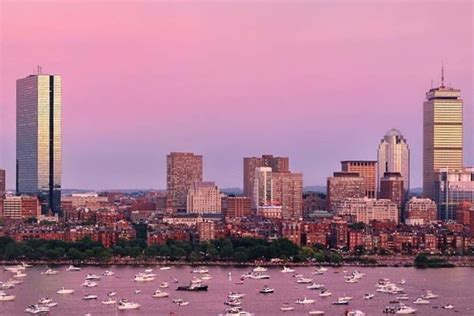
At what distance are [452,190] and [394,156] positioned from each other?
1598cm

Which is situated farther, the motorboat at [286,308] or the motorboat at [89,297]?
the motorboat at [89,297]

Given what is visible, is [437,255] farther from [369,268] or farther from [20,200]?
[20,200]

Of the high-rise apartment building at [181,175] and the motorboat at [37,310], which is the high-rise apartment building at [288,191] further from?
the motorboat at [37,310]

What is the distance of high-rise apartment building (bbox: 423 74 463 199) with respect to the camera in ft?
261

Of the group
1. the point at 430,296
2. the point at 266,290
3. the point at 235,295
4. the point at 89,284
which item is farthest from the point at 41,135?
the point at 430,296

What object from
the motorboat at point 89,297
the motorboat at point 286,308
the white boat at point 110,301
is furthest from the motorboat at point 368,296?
the motorboat at point 89,297

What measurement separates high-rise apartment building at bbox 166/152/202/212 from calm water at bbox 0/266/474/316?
40.8 meters

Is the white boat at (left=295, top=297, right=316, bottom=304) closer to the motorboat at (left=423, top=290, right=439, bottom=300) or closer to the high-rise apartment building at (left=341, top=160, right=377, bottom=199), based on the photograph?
the motorboat at (left=423, top=290, right=439, bottom=300)

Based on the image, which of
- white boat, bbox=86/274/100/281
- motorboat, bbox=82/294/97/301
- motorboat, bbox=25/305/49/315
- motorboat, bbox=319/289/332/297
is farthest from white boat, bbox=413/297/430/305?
white boat, bbox=86/274/100/281

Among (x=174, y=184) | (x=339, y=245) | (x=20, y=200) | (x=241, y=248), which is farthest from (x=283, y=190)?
(x=241, y=248)

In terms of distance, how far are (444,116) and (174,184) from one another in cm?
1631

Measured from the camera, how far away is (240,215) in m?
68.5

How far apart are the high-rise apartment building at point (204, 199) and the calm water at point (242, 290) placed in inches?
1378

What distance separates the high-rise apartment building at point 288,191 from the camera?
74.4 metres
